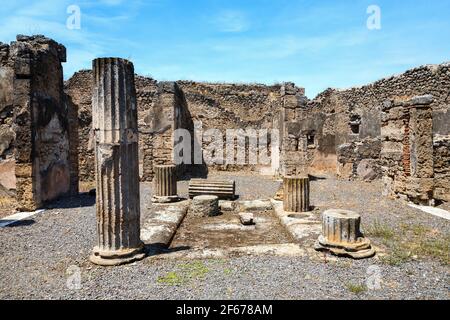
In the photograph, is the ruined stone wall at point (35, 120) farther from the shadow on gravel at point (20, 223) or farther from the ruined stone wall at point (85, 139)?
the ruined stone wall at point (85, 139)

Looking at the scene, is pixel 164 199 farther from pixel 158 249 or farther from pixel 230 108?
pixel 230 108

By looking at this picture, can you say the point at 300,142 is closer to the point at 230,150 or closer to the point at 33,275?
the point at 230,150

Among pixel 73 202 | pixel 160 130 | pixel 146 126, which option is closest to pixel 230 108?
pixel 160 130

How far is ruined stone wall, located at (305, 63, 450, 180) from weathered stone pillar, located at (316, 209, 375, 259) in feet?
27.7

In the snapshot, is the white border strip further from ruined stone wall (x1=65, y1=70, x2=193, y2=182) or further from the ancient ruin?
ruined stone wall (x1=65, y1=70, x2=193, y2=182)

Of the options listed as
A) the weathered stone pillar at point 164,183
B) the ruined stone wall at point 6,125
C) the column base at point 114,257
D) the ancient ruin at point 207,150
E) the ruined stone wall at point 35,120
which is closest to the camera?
the column base at point 114,257

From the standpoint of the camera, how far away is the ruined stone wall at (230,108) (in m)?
19.9

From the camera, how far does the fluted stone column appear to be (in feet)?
17.2

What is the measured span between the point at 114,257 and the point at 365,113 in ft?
46.4

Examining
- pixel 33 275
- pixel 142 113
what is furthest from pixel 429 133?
pixel 142 113

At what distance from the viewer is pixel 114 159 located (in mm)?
5262

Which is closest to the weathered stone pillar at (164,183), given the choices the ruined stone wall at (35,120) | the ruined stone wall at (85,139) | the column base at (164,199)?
the column base at (164,199)

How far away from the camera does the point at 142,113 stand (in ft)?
51.3
